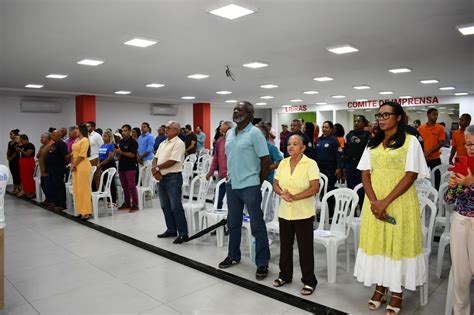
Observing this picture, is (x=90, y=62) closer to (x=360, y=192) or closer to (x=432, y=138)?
(x=360, y=192)

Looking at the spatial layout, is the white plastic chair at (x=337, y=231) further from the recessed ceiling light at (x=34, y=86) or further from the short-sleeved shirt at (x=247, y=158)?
the recessed ceiling light at (x=34, y=86)

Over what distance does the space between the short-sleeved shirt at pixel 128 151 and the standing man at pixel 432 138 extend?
5009 mm

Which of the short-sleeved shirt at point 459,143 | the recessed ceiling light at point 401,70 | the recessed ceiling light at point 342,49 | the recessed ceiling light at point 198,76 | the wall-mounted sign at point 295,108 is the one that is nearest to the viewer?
the short-sleeved shirt at point 459,143

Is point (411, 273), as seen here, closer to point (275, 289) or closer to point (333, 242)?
point (333, 242)

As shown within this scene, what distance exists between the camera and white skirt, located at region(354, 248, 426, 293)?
2.54 meters

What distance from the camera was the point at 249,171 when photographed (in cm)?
337

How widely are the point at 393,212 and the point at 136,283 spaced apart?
2426 mm

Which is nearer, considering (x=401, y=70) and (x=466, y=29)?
(x=466, y=29)

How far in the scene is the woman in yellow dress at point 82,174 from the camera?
19.2 ft

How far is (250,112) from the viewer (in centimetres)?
348

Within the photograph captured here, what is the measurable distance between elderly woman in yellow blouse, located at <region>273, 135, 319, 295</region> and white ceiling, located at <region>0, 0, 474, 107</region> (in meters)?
1.96

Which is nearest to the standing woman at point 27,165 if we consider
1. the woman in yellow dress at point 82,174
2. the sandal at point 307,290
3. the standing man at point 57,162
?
the standing man at point 57,162

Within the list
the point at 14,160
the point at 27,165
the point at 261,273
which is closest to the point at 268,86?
the point at 27,165

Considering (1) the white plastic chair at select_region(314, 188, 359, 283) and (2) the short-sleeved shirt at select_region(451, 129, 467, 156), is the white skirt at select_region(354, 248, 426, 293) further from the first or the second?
(2) the short-sleeved shirt at select_region(451, 129, 467, 156)
